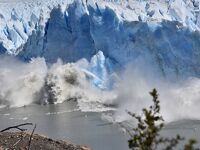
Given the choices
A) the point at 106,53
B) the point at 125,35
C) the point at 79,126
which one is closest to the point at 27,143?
the point at 79,126

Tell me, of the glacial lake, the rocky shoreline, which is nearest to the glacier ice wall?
the glacial lake

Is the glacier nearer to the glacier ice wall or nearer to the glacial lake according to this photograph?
the glacier ice wall

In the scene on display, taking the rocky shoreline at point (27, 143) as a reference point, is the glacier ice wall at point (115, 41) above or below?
above

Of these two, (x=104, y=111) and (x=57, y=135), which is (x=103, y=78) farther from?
(x=57, y=135)

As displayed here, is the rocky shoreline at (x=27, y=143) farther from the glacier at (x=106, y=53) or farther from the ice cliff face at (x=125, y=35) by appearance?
the ice cliff face at (x=125, y=35)

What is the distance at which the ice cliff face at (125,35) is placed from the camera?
53.5 feet

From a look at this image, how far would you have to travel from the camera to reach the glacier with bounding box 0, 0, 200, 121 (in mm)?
16406

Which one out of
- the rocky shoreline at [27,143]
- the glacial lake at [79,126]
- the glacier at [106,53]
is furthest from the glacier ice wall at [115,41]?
the rocky shoreline at [27,143]

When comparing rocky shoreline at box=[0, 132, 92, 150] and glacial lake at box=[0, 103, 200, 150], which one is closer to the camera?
rocky shoreline at box=[0, 132, 92, 150]

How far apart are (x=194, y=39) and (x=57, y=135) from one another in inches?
243

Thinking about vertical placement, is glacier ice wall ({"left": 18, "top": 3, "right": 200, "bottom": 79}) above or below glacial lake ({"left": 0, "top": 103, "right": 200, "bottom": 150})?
above

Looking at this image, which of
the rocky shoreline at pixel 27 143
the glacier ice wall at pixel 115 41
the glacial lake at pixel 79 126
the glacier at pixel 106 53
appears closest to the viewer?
the rocky shoreline at pixel 27 143

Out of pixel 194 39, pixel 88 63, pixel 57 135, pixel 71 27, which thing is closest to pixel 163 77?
pixel 194 39

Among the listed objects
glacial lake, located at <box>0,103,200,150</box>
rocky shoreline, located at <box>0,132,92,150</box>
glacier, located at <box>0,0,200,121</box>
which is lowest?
rocky shoreline, located at <box>0,132,92,150</box>
